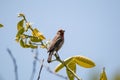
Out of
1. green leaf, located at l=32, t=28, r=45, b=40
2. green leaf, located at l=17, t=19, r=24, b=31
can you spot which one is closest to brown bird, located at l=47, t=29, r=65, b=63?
green leaf, located at l=32, t=28, r=45, b=40

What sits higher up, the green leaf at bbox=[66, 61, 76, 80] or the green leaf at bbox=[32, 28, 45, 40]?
the green leaf at bbox=[32, 28, 45, 40]

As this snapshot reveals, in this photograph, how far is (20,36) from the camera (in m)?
1.92

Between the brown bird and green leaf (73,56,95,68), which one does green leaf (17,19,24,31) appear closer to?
the brown bird

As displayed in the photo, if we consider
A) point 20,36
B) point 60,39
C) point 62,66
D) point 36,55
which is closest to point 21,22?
point 20,36

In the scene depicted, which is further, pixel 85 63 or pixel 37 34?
pixel 37 34

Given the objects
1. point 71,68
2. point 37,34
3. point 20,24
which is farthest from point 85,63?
point 20,24

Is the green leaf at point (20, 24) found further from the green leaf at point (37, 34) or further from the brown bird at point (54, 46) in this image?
the brown bird at point (54, 46)

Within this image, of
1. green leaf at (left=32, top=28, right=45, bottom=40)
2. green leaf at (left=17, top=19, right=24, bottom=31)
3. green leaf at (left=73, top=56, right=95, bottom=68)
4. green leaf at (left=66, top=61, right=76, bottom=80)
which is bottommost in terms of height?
green leaf at (left=66, top=61, right=76, bottom=80)

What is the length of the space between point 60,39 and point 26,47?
107cm

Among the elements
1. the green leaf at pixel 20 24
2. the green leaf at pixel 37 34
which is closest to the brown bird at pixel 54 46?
the green leaf at pixel 37 34

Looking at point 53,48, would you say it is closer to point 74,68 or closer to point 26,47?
point 26,47

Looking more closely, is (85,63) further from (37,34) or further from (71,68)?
(37,34)

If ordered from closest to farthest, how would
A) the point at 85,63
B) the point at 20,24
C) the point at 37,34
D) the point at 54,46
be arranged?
Answer: the point at 85,63 → the point at 37,34 → the point at 20,24 → the point at 54,46

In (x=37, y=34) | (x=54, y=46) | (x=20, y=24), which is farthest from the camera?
(x=54, y=46)
